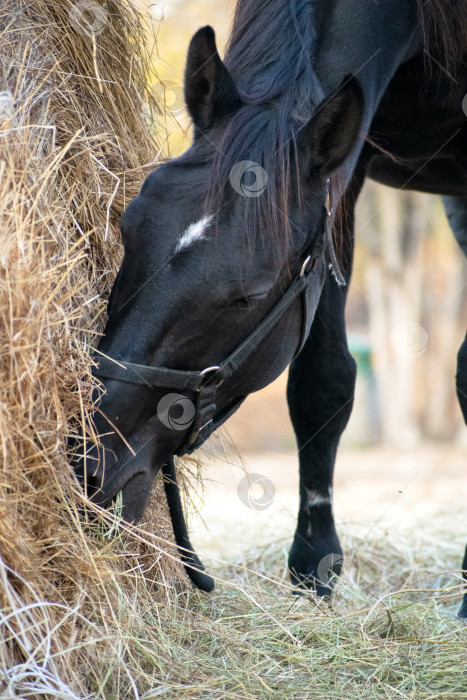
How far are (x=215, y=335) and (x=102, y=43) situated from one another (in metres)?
1.09

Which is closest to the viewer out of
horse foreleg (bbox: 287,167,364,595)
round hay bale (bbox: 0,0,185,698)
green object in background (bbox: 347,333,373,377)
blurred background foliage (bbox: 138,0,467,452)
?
round hay bale (bbox: 0,0,185,698)

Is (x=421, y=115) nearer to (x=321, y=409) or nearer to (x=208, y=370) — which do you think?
(x=321, y=409)

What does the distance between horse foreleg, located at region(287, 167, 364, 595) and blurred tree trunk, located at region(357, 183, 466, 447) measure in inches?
264

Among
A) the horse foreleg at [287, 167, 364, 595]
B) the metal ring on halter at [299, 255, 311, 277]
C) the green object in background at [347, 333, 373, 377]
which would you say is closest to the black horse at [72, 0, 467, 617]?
the metal ring on halter at [299, 255, 311, 277]

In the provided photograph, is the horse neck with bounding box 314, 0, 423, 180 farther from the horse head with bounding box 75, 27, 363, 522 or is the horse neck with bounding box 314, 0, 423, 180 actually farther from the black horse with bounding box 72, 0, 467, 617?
the horse head with bounding box 75, 27, 363, 522

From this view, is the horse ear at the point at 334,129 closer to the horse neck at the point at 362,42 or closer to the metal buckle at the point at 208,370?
the horse neck at the point at 362,42

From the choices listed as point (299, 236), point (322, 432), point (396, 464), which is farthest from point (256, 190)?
point (396, 464)

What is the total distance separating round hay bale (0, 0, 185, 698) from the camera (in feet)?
4.75

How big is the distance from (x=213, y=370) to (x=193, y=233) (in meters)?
0.32

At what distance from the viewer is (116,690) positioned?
1477 mm

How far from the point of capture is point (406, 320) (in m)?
9.41

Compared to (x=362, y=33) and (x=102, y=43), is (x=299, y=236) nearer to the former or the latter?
(x=362, y=33)

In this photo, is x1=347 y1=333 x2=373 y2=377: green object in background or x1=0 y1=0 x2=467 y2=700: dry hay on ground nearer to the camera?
x1=0 y1=0 x2=467 y2=700: dry hay on ground

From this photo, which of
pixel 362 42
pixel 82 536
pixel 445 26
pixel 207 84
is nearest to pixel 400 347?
pixel 445 26
